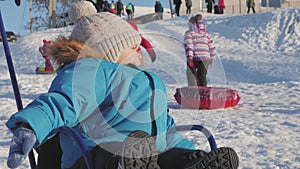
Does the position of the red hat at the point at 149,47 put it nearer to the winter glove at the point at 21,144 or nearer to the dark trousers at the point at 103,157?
the dark trousers at the point at 103,157

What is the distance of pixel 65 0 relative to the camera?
33.6m

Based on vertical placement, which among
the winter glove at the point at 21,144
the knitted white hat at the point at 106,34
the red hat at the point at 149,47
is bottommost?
the winter glove at the point at 21,144

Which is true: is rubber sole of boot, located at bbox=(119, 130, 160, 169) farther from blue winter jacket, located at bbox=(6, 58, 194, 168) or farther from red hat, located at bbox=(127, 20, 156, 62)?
red hat, located at bbox=(127, 20, 156, 62)

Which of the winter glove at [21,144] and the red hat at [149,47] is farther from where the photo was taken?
the red hat at [149,47]

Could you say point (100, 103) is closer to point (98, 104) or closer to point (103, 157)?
point (98, 104)

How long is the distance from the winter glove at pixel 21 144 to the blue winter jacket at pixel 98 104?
0.07m

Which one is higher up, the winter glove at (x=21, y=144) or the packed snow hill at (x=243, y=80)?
the winter glove at (x=21, y=144)

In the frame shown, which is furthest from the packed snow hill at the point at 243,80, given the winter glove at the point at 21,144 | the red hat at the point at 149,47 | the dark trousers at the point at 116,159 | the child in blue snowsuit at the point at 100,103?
the winter glove at the point at 21,144

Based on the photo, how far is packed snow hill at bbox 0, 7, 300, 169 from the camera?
2.66 meters

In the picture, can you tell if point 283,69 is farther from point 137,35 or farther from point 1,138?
point 137,35

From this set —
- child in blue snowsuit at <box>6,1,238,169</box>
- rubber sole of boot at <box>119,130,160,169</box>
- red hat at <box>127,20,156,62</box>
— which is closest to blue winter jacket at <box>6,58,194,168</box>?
child in blue snowsuit at <box>6,1,238,169</box>

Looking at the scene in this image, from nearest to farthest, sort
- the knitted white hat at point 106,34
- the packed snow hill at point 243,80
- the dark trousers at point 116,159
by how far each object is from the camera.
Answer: the dark trousers at point 116,159
the knitted white hat at point 106,34
the packed snow hill at point 243,80

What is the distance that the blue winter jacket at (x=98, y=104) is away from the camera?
2.03 metres

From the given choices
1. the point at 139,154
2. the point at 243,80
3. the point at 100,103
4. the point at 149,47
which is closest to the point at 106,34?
the point at 149,47
